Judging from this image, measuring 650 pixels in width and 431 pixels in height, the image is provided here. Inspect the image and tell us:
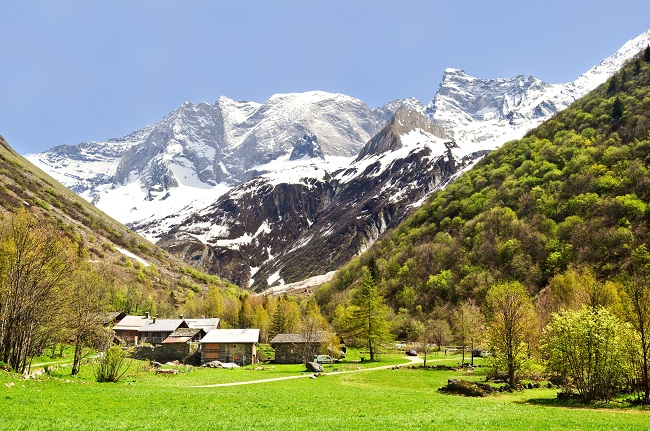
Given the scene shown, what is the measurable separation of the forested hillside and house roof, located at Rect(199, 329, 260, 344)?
39705 millimetres

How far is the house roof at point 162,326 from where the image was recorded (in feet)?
318

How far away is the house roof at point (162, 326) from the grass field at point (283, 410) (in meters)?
62.8

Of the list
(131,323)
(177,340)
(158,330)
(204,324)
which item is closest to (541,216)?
(204,324)

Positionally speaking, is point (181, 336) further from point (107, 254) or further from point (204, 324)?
point (107, 254)

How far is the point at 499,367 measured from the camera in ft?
140

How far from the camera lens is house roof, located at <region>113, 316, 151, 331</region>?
99.4 meters

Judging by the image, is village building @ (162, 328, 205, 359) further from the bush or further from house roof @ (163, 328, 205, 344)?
the bush

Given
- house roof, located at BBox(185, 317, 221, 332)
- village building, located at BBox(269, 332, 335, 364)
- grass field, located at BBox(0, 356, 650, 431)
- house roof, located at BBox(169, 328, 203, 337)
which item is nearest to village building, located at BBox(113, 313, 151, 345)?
house roof, located at BBox(185, 317, 221, 332)

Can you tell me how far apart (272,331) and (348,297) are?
30517 millimetres

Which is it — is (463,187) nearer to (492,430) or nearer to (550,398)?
(550,398)

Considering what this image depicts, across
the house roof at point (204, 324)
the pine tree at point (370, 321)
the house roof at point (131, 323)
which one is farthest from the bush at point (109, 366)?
the house roof at point (204, 324)

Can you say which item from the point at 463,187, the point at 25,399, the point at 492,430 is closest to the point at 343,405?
the point at 492,430

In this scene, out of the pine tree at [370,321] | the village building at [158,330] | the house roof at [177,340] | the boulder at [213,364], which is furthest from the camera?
the village building at [158,330]

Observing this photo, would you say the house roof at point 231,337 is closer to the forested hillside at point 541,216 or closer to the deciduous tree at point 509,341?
the forested hillside at point 541,216
